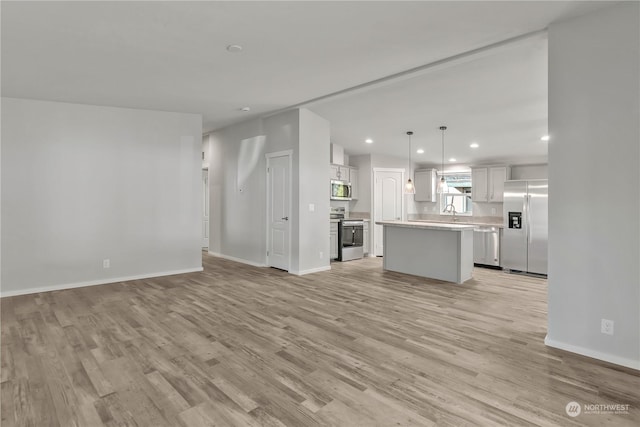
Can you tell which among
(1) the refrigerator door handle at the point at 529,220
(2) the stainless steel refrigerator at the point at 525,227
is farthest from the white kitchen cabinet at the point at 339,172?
(1) the refrigerator door handle at the point at 529,220

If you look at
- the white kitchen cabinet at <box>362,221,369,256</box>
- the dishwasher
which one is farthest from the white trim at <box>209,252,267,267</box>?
the dishwasher

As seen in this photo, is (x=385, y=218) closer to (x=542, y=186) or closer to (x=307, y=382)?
(x=542, y=186)

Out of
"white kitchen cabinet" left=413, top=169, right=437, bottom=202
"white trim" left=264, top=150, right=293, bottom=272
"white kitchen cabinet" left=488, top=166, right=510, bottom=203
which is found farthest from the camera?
"white kitchen cabinet" left=413, top=169, right=437, bottom=202

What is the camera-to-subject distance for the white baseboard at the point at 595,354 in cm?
262

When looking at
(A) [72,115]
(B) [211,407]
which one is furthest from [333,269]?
(A) [72,115]

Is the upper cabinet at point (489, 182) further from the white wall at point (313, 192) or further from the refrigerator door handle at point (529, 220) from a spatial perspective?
the white wall at point (313, 192)

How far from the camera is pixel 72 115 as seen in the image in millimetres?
5199

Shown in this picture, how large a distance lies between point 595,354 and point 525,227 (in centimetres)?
413

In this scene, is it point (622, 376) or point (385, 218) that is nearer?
point (622, 376)

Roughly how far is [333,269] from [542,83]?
4321 mm

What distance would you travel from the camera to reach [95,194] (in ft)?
17.6

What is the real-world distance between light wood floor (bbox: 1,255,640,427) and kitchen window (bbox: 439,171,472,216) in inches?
167

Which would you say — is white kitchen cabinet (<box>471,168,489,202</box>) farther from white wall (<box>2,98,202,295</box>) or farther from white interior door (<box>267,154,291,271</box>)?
white wall (<box>2,98,202,295</box>)

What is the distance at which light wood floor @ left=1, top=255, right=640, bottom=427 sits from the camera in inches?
80.7
